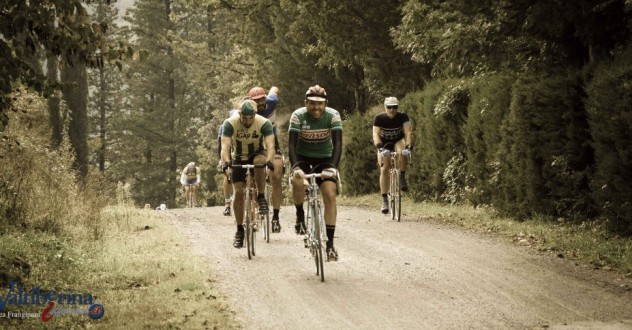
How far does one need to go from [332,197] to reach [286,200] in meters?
23.6

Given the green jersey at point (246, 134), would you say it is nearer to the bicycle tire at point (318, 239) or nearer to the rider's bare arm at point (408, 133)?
the bicycle tire at point (318, 239)

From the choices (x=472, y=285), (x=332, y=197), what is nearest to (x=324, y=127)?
(x=332, y=197)

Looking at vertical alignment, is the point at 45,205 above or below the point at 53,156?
below

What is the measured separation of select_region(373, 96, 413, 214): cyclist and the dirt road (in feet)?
8.26

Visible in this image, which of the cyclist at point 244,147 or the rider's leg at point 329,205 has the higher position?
the cyclist at point 244,147

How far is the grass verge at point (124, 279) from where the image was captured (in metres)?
8.55

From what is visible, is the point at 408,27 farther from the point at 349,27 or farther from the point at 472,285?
the point at 472,285

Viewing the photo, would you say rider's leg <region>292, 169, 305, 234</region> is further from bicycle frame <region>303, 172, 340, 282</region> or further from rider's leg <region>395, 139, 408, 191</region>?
rider's leg <region>395, 139, 408, 191</region>

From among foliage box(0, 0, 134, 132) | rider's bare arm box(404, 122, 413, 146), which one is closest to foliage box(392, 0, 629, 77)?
rider's bare arm box(404, 122, 413, 146)

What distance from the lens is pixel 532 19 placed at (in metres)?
14.7

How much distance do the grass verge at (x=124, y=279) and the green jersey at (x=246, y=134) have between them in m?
1.77

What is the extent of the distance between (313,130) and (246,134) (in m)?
1.44

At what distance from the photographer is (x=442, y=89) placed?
20625 mm

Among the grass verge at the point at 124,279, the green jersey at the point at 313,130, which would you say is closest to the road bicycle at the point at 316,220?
the green jersey at the point at 313,130
